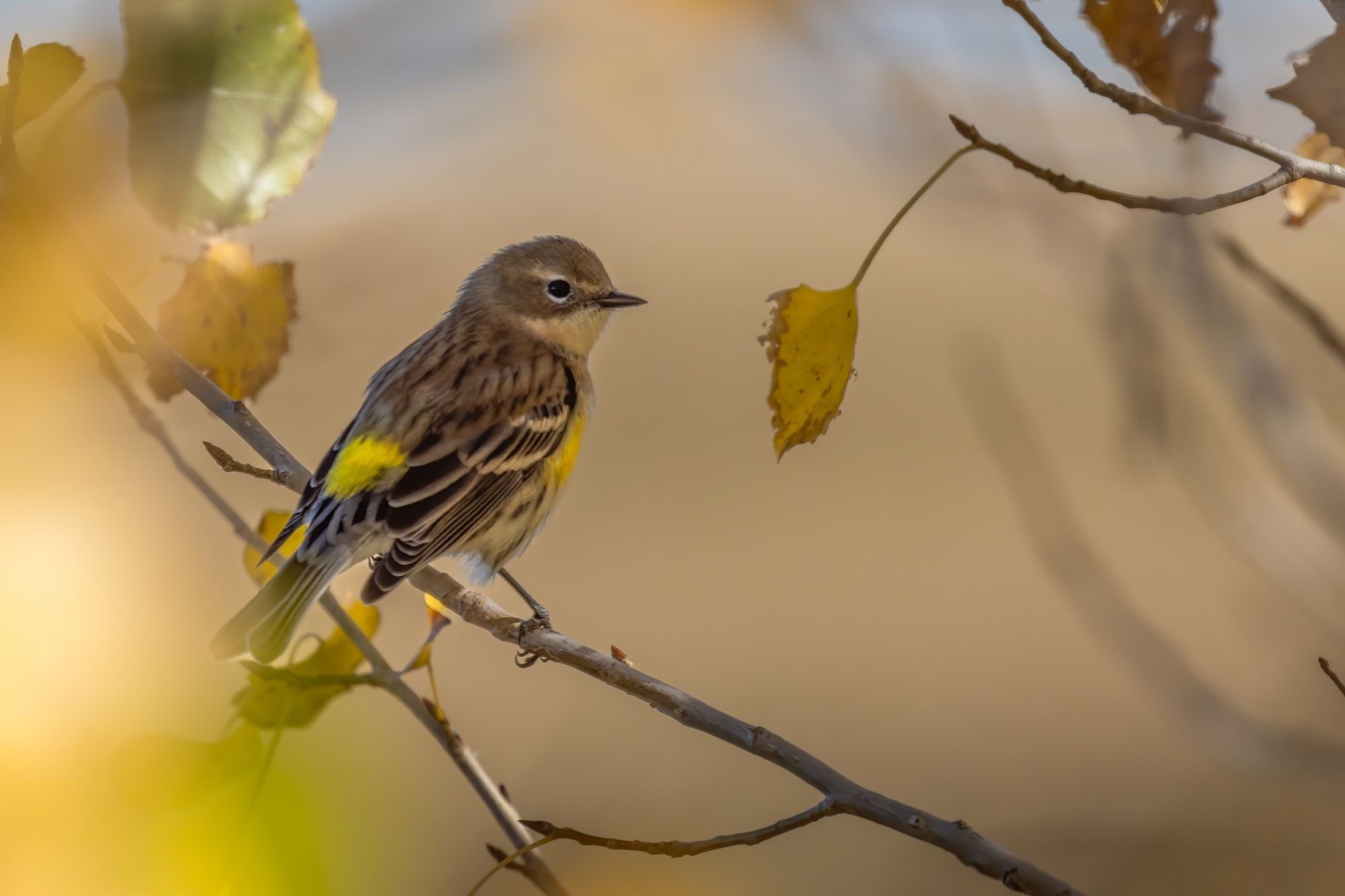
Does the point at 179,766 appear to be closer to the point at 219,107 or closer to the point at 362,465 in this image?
the point at 219,107

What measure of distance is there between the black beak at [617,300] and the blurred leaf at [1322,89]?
9.02ft

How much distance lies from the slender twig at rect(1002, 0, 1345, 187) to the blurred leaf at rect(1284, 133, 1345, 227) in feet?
0.76

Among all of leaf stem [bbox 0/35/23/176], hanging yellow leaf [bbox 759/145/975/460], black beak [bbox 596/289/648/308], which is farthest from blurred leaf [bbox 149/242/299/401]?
black beak [bbox 596/289/648/308]

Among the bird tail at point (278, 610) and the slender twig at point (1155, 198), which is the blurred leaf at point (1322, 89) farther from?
the bird tail at point (278, 610)

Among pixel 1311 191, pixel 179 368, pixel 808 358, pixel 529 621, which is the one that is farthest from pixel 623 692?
pixel 1311 191

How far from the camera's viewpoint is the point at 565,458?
14.0 feet

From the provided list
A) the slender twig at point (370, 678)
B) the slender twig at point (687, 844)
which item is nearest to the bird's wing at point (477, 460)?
the slender twig at point (370, 678)

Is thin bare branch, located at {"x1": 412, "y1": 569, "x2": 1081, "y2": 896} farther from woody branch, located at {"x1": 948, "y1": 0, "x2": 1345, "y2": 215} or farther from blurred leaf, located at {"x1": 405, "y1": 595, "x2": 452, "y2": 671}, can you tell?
woody branch, located at {"x1": 948, "y1": 0, "x2": 1345, "y2": 215}

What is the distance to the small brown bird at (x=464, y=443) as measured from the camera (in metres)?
3.50

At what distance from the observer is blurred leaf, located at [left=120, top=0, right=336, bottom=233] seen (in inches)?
90.1

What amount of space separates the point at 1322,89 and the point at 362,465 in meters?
3.02

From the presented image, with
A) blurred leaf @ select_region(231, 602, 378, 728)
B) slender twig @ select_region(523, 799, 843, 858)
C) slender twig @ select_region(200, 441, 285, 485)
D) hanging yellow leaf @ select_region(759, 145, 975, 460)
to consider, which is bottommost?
slender twig @ select_region(523, 799, 843, 858)

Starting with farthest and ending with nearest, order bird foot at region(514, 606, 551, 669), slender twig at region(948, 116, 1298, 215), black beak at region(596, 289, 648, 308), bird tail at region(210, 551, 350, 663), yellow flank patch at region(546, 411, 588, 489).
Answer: black beak at region(596, 289, 648, 308) → yellow flank patch at region(546, 411, 588, 489) → bird tail at region(210, 551, 350, 663) → bird foot at region(514, 606, 551, 669) → slender twig at region(948, 116, 1298, 215)

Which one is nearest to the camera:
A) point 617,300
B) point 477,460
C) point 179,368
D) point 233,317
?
point 233,317
